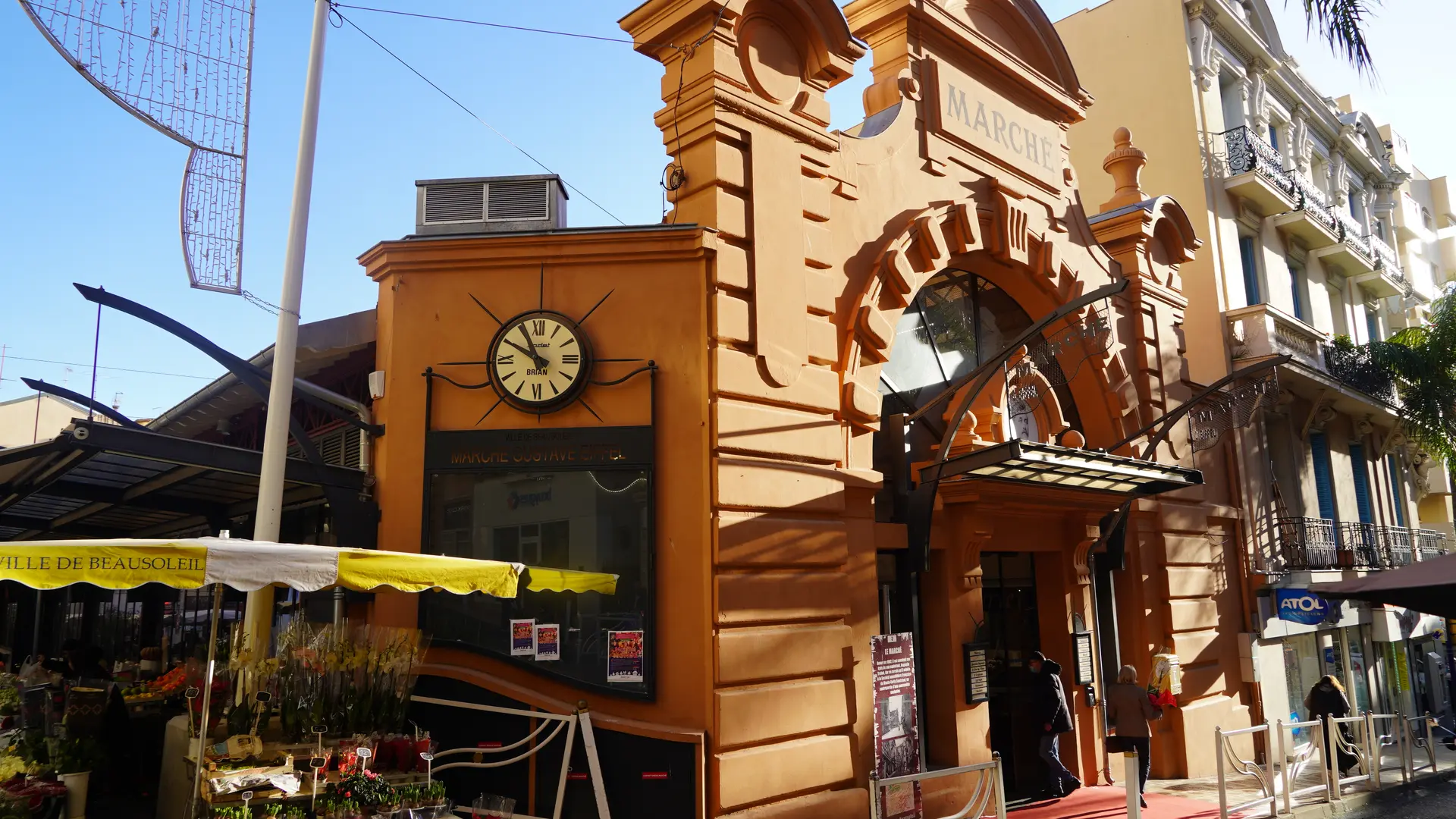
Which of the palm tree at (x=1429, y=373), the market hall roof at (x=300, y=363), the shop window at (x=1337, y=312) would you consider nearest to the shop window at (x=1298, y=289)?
the palm tree at (x=1429, y=373)

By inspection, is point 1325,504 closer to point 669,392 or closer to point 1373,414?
point 1373,414

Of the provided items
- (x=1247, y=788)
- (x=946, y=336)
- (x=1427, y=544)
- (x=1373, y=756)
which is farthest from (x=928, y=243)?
(x=1427, y=544)

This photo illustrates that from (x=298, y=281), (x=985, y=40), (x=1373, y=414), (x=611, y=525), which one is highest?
(x=985, y=40)

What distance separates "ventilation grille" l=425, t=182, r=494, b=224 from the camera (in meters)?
9.89

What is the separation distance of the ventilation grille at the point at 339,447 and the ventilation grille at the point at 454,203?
2286mm

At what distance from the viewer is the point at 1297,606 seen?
1644cm

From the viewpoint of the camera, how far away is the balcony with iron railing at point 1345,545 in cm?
1741

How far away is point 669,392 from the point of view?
9.16 metres

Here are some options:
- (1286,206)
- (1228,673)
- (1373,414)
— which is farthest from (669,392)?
(1373,414)

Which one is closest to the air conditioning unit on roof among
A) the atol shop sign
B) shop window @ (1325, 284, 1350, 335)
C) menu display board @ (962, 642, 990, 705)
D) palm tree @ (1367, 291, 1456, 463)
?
menu display board @ (962, 642, 990, 705)

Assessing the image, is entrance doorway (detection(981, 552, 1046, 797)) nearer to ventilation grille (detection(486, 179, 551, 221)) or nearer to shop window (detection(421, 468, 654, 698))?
shop window (detection(421, 468, 654, 698))

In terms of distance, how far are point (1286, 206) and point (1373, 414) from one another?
18.3 feet

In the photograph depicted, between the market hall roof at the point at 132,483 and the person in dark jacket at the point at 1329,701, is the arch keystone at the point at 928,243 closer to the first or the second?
the market hall roof at the point at 132,483

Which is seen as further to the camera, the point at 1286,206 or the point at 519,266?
the point at 1286,206
